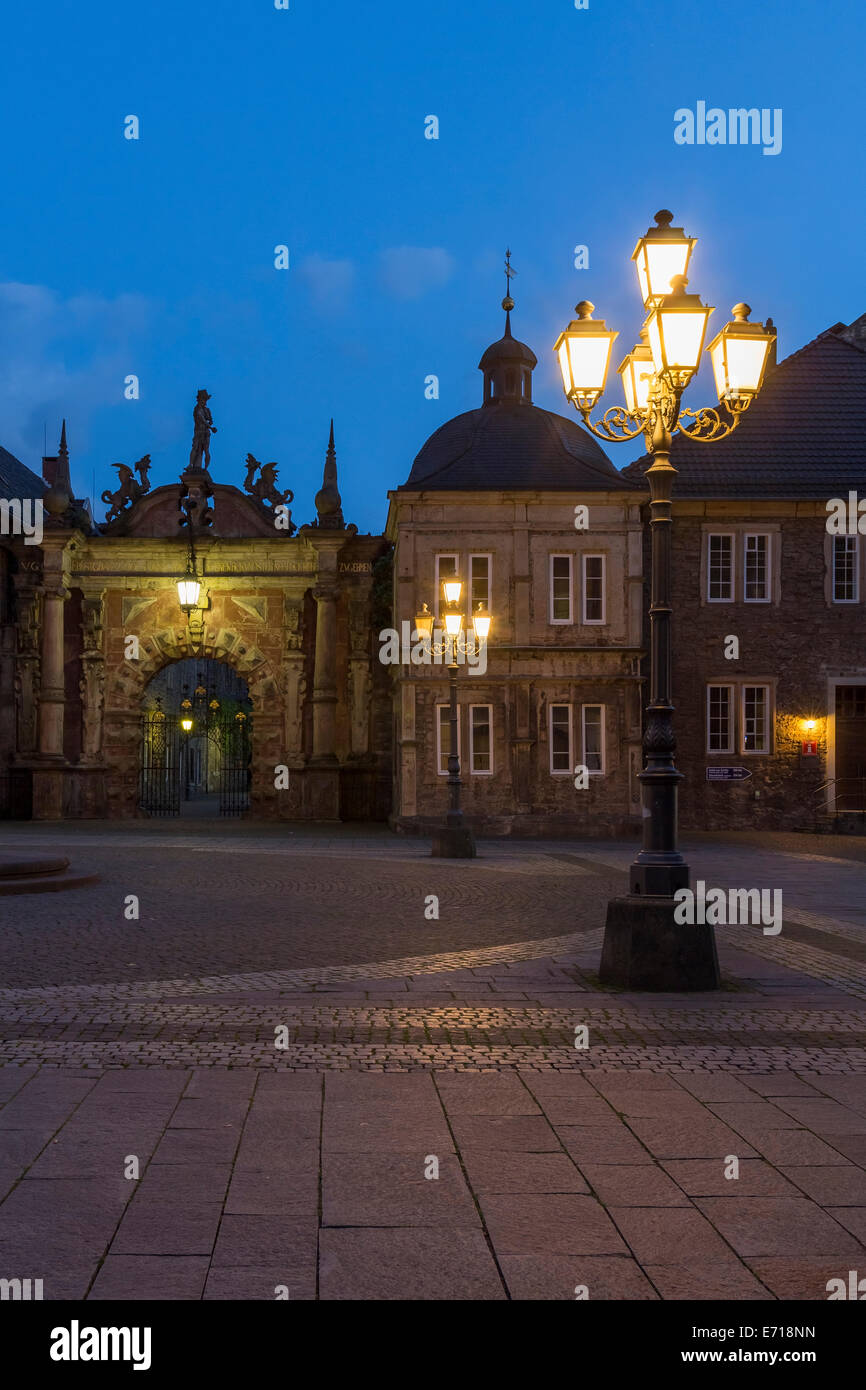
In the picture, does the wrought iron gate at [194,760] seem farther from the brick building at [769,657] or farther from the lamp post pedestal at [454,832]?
the brick building at [769,657]

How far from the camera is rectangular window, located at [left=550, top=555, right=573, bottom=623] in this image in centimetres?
3080

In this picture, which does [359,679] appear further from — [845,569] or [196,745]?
[196,745]

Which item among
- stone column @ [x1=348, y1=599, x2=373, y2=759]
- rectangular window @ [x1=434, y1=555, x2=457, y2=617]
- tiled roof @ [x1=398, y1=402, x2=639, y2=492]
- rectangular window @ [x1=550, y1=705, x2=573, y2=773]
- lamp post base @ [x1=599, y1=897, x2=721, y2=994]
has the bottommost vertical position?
lamp post base @ [x1=599, y1=897, x2=721, y2=994]

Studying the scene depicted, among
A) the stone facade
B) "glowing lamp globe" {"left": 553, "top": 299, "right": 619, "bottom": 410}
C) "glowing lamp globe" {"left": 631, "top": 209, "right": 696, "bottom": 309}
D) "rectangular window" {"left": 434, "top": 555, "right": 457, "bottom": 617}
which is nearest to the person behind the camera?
"glowing lamp globe" {"left": 631, "top": 209, "right": 696, "bottom": 309}

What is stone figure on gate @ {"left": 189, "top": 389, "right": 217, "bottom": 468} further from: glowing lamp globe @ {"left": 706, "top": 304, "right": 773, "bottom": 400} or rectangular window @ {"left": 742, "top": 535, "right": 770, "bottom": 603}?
glowing lamp globe @ {"left": 706, "top": 304, "right": 773, "bottom": 400}

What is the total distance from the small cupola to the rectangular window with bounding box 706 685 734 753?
9.91 meters

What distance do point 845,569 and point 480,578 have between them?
940 cm

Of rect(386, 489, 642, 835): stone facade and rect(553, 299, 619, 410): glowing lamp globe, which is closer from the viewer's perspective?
rect(553, 299, 619, 410): glowing lamp globe

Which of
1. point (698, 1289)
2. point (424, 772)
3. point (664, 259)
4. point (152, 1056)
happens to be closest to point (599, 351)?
point (664, 259)

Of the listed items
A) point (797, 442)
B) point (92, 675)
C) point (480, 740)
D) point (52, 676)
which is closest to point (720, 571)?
point (797, 442)

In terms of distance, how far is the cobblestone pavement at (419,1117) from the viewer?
13.5 feet

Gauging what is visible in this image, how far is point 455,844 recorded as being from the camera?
22.1 m

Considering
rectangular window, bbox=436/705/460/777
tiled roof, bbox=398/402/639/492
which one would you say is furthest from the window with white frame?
rectangular window, bbox=436/705/460/777

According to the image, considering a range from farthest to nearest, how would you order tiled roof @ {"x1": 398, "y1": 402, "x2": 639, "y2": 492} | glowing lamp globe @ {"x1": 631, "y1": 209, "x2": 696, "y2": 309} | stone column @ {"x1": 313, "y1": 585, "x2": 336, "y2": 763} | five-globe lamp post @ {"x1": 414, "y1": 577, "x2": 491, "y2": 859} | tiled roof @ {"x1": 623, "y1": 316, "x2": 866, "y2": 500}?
stone column @ {"x1": 313, "y1": 585, "x2": 336, "y2": 763} → tiled roof @ {"x1": 623, "y1": 316, "x2": 866, "y2": 500} → tiled roof @ {"x1": 398, "y1": 402, "x2": 639, "y2": 492} → five-globe lamp post @ {"x1": 414, "y1": 577, "x2": 491, "y2": 859} → glowing lamp globe @ {"x1": 631, "y1": 209, "x2": 696, "y2": 309}
